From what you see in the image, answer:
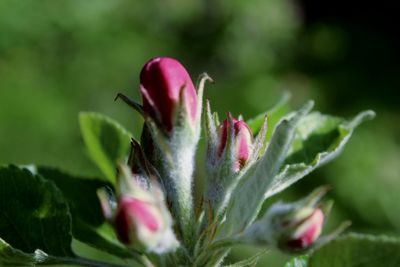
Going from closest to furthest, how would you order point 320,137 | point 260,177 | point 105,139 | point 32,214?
point 260,177 → point 32,214 → point 320,137 → point 105,139

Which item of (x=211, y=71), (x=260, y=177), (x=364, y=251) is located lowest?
(x=364, y=251)

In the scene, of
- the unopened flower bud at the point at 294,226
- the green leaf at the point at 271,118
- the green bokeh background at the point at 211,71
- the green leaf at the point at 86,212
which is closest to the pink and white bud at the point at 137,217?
the unopened flower bud at the point at 294,226

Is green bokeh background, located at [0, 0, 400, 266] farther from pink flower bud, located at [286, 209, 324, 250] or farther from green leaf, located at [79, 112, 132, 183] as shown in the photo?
pink flower bud, located at [286, 209, 324, 250]

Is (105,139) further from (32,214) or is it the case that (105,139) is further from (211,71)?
(211,71)

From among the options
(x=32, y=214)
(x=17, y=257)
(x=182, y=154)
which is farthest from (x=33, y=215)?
(x=182, y=154)

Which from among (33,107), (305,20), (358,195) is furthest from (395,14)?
(33,107)

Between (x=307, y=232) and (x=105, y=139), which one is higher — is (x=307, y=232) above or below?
below
